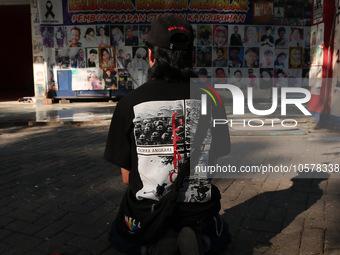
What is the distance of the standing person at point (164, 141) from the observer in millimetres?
2205

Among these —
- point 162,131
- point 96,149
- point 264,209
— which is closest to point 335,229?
point 264,209

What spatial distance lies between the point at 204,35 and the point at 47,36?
585 cm

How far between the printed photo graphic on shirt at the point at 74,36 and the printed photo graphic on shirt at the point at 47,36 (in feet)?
2.08

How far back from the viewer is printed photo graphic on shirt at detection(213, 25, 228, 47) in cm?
1364

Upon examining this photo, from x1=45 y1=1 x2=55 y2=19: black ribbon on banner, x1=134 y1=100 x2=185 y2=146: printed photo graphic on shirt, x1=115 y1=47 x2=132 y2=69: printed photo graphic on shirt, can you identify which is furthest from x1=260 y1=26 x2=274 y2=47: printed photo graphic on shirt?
x1=134 y1=100 x2=185 y2=146: printed photo graphic on shirt

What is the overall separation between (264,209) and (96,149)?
359 cm

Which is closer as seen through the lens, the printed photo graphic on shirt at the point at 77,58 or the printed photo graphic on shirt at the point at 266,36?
the printed photo graphic on shirt at the point at 77,58

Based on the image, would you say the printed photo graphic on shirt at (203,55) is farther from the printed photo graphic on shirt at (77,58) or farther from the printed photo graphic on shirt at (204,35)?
the printed photo graphic on shirt at (77,58)

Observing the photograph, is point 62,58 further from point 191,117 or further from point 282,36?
point 191,117

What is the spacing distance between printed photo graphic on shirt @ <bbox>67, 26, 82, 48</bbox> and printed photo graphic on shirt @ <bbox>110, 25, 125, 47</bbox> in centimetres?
119

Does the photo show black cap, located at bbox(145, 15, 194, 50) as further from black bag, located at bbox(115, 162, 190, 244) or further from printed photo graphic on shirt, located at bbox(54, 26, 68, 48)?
printed photo graphic on shirt, located at bbox(54, 26, 68, 48)

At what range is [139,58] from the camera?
13.7 metres

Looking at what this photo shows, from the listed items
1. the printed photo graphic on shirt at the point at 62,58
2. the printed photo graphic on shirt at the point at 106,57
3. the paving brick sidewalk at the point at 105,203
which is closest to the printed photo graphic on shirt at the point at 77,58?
the printed photo graphic on shirt at the point at 62,58

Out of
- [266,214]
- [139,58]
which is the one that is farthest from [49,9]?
[266,214]
